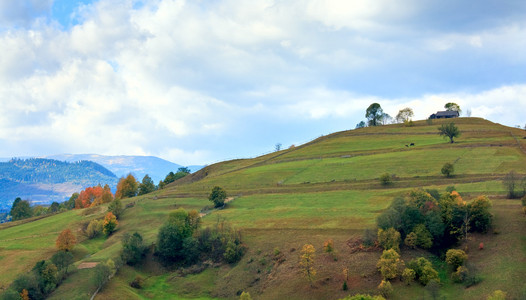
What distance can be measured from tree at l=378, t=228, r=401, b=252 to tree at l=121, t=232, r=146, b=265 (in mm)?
54493

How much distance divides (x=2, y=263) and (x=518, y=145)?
16216cm

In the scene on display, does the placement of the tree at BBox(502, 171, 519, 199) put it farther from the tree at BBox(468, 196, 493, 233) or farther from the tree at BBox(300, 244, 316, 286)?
the tree at BBox(300, 244, 316, 286)

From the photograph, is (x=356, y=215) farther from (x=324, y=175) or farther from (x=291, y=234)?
(x=324, y=175)

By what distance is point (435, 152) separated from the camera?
140 m

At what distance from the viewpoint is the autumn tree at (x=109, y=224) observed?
11193 centimetres

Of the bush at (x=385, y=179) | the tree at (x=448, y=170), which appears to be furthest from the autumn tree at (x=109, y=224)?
the tree at (x=448, y=170)

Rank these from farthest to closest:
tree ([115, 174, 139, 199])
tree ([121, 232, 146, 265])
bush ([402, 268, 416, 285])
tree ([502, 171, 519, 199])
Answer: tree ([115, 174, 139, 199]), tree ([121, 232, 146, 265]), tree ([502, 171, 519, 199]), bush ([402, 268, 416, 285])

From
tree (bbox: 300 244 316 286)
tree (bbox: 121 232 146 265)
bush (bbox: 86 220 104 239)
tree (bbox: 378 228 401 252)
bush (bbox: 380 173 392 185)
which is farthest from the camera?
bush (bbox: 380 173 392 185)

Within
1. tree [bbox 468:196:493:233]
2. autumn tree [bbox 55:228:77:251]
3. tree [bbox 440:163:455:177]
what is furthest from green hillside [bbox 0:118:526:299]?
autumn tree [bbox 55:228:77:251]

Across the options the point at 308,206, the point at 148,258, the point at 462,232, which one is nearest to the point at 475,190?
the point at 462,232

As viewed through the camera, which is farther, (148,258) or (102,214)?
(102,214)

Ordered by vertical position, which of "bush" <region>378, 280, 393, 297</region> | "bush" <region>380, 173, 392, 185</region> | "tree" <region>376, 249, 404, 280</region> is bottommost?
"bush" <region>378, 280, 393, 297</region>

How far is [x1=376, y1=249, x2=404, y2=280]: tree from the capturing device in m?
63.4

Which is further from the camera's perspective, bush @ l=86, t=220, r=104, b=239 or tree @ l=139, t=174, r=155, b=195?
tree @ l=139, t=174, r=155, b=195
